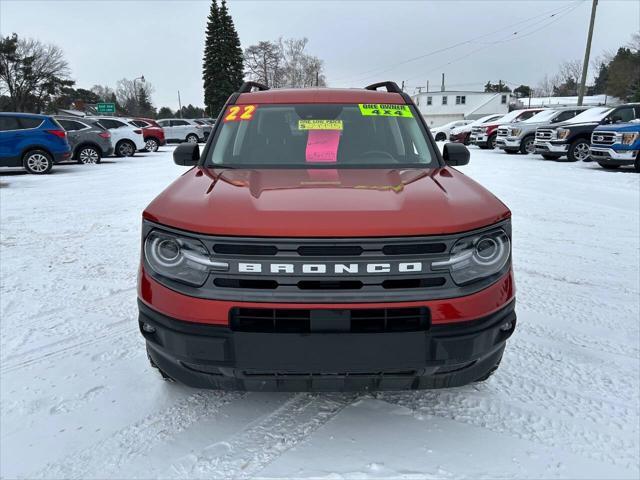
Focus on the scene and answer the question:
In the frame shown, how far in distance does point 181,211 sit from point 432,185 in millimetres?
1286

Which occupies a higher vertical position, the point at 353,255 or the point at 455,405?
the point at 353,255

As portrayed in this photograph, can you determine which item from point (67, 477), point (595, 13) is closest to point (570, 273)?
point (67, 477)

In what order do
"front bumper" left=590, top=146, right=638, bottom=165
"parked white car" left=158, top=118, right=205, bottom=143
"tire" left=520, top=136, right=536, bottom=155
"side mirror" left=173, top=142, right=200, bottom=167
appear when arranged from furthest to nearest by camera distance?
1. "parked white car" left=158, top=118, right=205, bottom=143
2. "tire" left=520, top=136, right=536, bottom=155
3. "front bumper" left=590, top=146, right=638, bottom=165
4. "side mirror" left=173, top=142, right=200, bottom=167

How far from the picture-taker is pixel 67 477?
208 cm

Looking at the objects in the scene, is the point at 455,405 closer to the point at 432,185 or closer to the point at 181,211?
the point at 432,185

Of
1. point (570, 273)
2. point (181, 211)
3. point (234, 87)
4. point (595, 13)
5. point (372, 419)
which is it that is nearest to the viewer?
point (181, 211)

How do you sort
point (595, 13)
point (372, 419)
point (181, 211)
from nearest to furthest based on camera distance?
point (181, 211)
point (372, 419)
point (595, 13)

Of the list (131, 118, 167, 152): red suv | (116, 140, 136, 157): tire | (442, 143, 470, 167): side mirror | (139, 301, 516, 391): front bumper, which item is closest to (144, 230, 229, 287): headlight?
(139, 301, 516, 391): front bumper

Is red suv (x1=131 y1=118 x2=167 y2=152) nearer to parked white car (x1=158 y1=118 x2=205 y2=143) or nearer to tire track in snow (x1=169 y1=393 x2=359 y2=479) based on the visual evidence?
parked white car (x1=158 y1=118 x2=205 y2=143)

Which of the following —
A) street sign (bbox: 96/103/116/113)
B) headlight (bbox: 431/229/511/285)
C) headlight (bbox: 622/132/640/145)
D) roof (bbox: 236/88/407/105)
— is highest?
street sign (bbox: 96/103/116/113)

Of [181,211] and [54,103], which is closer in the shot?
[181,211]

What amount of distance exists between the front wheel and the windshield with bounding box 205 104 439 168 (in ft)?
47.1

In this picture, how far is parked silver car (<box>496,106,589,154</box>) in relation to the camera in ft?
57.0

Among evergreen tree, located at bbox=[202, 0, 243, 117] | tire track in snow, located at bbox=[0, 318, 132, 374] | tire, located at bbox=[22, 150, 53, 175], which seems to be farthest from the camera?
evergreen tree, located at bbox=[202, 0, 243, 117]
